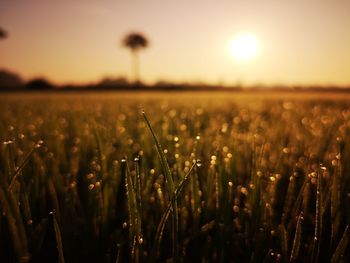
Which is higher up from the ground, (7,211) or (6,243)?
(7,211)

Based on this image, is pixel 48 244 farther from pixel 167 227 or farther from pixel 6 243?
pixel 167 227

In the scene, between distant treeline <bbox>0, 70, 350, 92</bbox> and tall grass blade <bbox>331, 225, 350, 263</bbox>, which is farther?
distant treeline <bbox>0, 70, 350, 92</bbox>

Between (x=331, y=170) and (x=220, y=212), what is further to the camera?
(x=331, y=170)

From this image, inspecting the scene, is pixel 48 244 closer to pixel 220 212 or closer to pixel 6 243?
pixel 6 243

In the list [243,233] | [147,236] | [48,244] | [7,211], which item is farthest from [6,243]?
[243,233]

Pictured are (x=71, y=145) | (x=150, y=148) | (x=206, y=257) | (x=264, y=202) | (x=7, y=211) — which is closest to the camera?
(x=7, y=211)

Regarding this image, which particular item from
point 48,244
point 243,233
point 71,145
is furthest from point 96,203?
point 71,145

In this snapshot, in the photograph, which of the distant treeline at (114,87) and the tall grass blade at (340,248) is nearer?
the tall grass blade at (340,248)

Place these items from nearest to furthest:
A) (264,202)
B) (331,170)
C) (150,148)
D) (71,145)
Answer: (264,202) < (331,170) < (150,148) < (71,145)

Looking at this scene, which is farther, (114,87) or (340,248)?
(114,87)
